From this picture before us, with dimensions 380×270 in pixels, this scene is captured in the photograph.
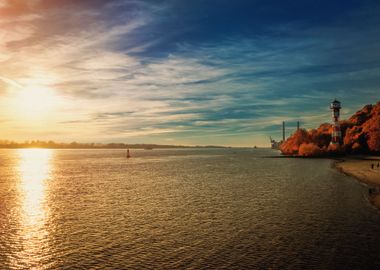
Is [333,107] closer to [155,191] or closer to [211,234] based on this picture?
[155,191]

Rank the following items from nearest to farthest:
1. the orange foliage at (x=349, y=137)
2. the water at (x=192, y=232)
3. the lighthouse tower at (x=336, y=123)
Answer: the water at (x=192, y=232), the orange foliage at (x=349, y=137), the lighthouse tower at (x=336, y=123)

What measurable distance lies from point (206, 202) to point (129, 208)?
29.8 ft

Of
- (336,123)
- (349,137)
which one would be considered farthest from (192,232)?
(349,137)

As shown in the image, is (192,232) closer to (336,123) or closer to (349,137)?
(336,123)

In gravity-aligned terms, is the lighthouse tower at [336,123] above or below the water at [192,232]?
above

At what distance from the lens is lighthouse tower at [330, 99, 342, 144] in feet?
503

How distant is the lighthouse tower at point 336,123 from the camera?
15325 cm

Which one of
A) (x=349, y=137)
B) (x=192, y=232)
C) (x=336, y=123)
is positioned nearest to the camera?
(x=192, y=232)

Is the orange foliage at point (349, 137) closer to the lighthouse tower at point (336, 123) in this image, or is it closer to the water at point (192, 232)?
the lighthouse tower at point (336, 123)

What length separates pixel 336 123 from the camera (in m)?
154

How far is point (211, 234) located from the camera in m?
25.0

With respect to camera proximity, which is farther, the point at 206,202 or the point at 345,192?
the point at 345,192

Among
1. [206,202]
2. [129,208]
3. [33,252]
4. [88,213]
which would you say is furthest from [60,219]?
[206,202]

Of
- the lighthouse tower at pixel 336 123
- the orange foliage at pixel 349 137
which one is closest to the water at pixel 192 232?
the orange foliage at pixel 349 137
